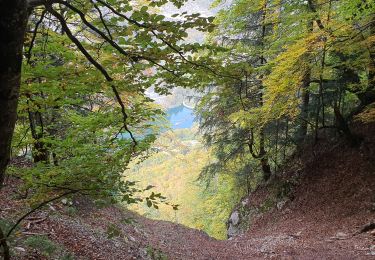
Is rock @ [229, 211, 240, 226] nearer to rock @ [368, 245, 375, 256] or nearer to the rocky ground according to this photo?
the rocky ground

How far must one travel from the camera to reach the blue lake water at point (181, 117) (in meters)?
139

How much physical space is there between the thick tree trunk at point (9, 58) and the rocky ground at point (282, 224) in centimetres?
325

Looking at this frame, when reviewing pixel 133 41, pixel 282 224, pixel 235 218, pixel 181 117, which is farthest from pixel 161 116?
pixel 181 117

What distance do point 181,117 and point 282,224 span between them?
139867 millimetres

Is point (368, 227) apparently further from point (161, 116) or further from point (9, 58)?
point (9, 58)

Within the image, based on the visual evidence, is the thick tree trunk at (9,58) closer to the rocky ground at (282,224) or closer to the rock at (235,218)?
the rocky ground at (282,224)

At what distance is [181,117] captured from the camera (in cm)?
15362

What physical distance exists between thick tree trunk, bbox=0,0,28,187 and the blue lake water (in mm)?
129817

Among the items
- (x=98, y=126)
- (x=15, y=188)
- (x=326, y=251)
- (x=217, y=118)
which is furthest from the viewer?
(x=217, y=118)

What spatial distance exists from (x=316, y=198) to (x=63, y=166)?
12571mm

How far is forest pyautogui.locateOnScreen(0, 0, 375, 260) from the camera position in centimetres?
377

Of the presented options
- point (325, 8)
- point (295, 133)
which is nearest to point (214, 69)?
point (325, 8)

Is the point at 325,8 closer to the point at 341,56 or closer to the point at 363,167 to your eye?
the point at 341,56

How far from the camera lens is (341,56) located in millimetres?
12617
